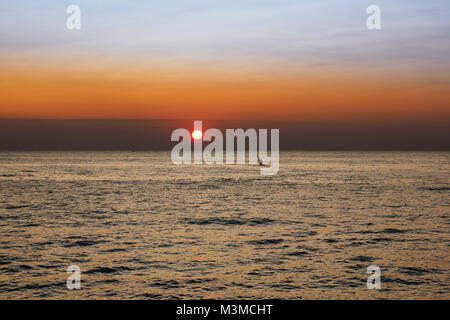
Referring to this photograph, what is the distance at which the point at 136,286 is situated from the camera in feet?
58.7

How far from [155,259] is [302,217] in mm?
19154

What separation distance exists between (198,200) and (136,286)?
34.8 metres

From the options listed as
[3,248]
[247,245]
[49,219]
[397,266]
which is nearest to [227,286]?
[247,245]
